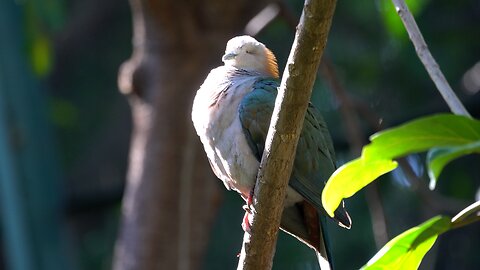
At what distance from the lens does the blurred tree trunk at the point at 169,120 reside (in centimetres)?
406

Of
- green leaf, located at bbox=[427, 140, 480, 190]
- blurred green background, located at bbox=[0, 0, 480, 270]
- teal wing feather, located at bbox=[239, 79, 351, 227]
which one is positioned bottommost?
blurred green background, located at bbox=[0, 0, 480, 270]

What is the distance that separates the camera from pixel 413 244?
59.7 inches

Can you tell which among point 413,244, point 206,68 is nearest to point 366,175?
point 413,244

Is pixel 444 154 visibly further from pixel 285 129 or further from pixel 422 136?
pixel 285 129

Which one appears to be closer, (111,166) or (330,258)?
(330,258)

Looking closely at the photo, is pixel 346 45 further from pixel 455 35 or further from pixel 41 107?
pixel 41 107

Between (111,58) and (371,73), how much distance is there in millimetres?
2022

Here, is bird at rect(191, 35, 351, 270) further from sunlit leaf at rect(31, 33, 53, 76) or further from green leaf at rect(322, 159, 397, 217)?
sunlit leaf at rect(31, 33, 53, 76)

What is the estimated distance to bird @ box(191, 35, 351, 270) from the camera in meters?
2.46

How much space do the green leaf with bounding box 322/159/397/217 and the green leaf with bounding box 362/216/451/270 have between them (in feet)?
0.34

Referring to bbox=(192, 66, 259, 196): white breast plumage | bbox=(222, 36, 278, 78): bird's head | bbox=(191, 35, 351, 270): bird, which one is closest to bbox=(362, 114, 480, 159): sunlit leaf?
bbox=(191, 35, 351, 270): bird

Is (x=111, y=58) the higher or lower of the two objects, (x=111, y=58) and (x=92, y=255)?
the higher

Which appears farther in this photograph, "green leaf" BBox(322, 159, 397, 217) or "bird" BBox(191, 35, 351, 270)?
"bird" BBox(191, 35, 351, 270)

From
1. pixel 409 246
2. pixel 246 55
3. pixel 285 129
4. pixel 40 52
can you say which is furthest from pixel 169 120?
pixel 409 246
